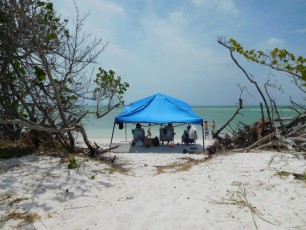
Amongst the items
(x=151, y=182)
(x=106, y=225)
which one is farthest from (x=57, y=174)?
(x=106, y=225)

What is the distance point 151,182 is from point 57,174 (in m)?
1.73

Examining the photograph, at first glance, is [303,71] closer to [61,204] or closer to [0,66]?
[61,204]

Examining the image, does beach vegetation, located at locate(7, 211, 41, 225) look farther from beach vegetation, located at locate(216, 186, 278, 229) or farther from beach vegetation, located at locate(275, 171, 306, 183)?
beach vegetation, located at locate(275, 171, 306, 183)

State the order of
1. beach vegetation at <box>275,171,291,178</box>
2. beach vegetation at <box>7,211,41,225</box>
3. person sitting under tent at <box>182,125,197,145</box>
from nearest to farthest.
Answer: beach vegetation at <box>7,211,41,225</box>, beach vegetation at <box>275,171,291,178</box>, person sitting under tent at <box>182,125,197,145</box>

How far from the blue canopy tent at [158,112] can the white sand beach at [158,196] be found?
546 centimetres

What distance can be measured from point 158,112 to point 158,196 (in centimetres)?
819

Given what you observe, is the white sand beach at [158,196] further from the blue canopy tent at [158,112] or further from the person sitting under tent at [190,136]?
the person sitting under tent at [190,136]

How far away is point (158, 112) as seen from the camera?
41.8 feet

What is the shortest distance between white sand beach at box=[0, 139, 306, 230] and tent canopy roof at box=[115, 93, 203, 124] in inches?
215

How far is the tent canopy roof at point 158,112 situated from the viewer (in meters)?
12.1

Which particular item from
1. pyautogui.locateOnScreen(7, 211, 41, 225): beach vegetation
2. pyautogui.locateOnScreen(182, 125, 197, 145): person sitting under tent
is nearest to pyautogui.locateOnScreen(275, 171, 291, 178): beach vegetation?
pyautogui.locateOnScreen(7, 211, 41, 225): beach vegetation

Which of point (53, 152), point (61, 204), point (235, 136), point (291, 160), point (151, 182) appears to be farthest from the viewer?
point (235, 136)

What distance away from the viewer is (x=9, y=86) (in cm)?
758

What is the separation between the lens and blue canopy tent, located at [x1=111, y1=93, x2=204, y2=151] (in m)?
12.0
